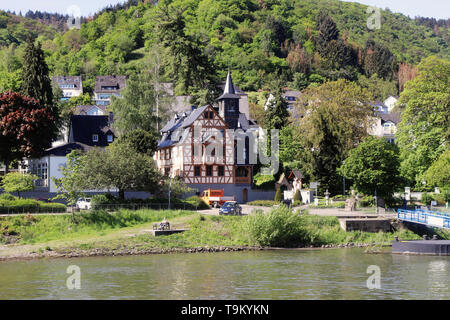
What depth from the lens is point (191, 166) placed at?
78.2 m

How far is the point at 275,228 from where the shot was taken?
54.1 m

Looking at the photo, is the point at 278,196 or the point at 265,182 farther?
the point at 265,182

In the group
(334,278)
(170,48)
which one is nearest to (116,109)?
(170,48)

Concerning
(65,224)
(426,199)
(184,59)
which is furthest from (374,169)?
(184,59)

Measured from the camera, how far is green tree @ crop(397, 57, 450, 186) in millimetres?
71500

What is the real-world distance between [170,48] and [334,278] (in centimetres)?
6784

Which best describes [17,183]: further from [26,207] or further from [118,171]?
[118,171]

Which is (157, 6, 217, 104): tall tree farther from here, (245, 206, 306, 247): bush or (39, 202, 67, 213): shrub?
(245, 206, 306, 247): bush

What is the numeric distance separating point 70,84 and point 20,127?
350 ft

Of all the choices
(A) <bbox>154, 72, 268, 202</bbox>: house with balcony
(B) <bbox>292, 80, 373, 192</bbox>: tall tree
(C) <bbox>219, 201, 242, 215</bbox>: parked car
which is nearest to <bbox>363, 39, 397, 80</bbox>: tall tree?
(B) <bbox>292, 80, 373, 192</bbox>: tall tree

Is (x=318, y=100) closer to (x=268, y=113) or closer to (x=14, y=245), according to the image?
(x=268, y=113)

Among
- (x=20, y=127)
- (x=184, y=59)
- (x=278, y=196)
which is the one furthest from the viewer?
(x=184, y=59)
